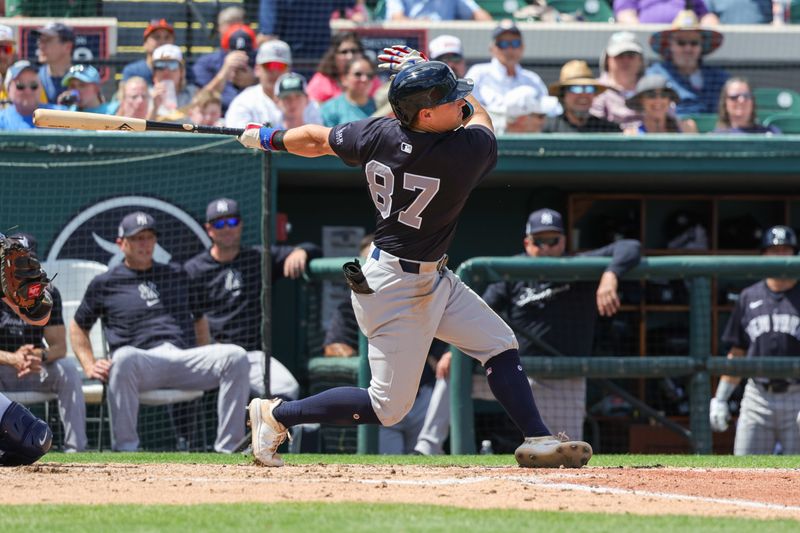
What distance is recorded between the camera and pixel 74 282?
28.0 ft

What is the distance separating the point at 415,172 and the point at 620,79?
5.66 m

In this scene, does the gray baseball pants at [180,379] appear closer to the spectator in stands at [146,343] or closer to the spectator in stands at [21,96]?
the spectator in stands at [146,343]

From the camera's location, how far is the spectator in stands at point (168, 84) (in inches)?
369

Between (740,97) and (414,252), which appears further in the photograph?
(740,97)

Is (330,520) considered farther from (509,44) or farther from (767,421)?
(509,44)

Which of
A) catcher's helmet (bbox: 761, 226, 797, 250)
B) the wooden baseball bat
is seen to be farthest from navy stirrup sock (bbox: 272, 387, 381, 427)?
catcher's helmet (bbox: 761, 226, 797, 250)

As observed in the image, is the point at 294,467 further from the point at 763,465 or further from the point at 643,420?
the point at 643,420

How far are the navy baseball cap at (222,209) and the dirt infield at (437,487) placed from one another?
2952 mm

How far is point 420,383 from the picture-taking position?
8.09m

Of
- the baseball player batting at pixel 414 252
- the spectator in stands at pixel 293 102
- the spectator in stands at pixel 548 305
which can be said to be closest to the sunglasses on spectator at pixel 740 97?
the spectator in stands at pixel 548 305

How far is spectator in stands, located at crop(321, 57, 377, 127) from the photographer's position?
9.52m

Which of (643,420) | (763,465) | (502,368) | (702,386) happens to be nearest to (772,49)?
(643,420)

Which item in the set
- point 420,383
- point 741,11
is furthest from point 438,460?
point 741,11

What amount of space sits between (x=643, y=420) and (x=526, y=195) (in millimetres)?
2015
